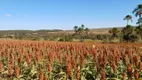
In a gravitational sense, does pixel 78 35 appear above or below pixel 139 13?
below

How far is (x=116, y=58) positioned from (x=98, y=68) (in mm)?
1194

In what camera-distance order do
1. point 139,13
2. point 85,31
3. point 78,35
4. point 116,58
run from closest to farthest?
point 116,58 < point 139,13 < point 78,35 < point 85,31

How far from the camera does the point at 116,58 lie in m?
6.95

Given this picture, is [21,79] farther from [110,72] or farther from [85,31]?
[85,31]

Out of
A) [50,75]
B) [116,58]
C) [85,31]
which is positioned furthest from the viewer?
[85,31]

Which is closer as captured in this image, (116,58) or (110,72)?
(110,72)

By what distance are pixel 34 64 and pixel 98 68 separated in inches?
99.8

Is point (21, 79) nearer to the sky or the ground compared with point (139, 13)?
nearer to the ground

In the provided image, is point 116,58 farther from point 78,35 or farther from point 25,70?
point 78,35

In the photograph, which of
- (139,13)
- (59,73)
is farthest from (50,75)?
(139,13)

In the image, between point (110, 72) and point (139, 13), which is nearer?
point (110, 72)

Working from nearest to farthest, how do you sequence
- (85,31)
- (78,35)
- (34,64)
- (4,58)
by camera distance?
(34,64)
(4,58)
(78,35)
(85,31)

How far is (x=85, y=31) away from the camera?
265ft

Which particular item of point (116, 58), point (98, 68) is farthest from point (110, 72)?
point (116, 58)
